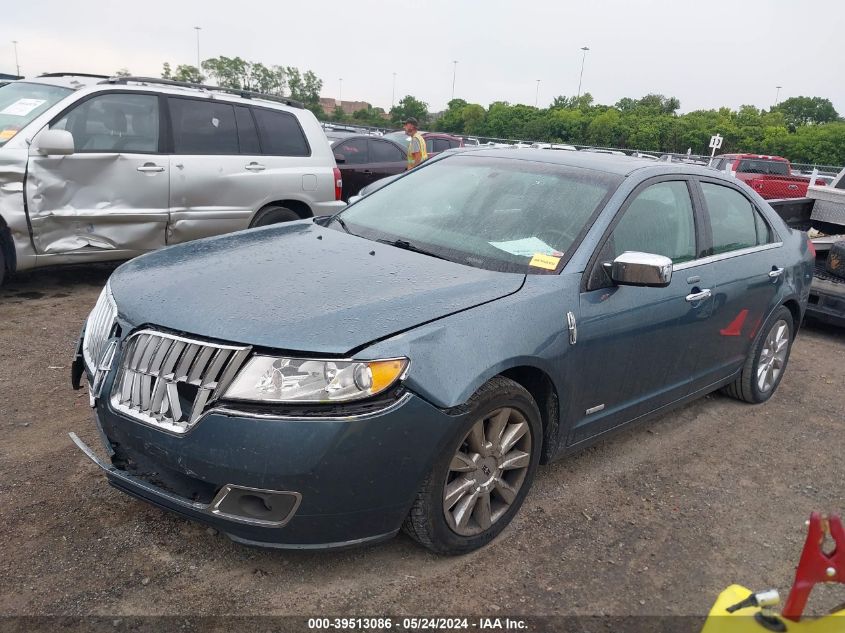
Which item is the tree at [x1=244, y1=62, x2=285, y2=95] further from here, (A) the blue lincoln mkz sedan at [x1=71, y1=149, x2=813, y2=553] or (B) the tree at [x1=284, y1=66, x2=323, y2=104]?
(A) the blue lincoln mkz sedan at [x1=71, y1=149, x2=813, y2=553]

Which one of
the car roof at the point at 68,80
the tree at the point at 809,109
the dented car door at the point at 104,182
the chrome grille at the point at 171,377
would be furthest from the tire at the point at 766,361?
the tree at the point at 809,109

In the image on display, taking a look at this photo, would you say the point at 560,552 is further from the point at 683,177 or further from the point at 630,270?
the point at 683,177

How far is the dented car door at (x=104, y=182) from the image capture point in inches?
223

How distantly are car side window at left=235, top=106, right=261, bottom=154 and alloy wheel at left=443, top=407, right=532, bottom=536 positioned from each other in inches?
196

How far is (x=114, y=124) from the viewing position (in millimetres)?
6102

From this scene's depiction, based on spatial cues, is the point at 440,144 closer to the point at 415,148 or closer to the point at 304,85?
the point at 415,148

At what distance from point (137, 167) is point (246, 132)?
4.15 feet

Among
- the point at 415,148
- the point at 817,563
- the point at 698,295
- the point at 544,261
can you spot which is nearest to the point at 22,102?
the point at 544,261

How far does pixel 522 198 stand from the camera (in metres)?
3.60

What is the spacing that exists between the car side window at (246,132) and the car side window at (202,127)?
5 centimetres

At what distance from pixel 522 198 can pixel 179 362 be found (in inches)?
75.3

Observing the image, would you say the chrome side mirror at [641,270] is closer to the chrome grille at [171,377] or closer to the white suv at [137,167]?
the chrome grille at [171,377]

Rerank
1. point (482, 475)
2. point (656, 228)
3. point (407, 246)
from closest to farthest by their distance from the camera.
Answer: point (482, 475) < point (407, 246) < point (656, 228)

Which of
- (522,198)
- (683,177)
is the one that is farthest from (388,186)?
(683,177)
